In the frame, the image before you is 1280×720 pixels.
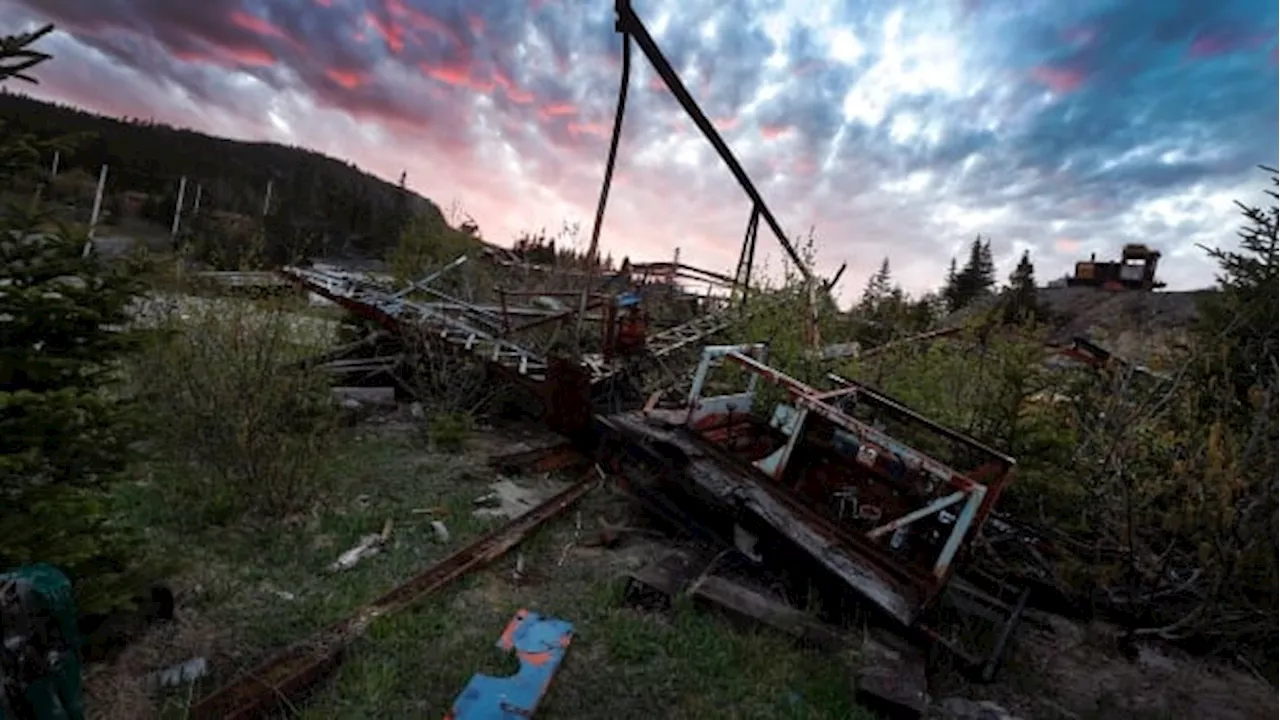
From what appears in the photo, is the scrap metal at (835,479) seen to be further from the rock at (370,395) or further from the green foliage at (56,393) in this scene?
the rock at (370,395)

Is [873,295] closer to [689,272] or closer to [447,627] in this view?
[689,272]

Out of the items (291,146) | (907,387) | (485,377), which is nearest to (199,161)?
(291,146)

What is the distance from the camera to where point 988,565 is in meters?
5.59

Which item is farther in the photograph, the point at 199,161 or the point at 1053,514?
the point at 199,161

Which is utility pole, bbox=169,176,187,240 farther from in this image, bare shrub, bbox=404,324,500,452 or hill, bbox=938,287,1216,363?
hill, bbox=938,287,1216,363

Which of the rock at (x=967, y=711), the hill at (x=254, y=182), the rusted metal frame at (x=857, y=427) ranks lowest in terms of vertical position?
the rock at (x=967, y=711)

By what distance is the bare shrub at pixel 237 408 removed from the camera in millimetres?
5246

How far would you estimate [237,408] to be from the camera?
546 centimetres

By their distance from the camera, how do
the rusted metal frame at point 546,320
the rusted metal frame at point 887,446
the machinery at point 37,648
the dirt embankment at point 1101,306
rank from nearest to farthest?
the machinery at point 37,648 → the rusted metal frame at point 887,446 → the rusted metal frame at point 546,320 → the dirt embankment at point 1101,306

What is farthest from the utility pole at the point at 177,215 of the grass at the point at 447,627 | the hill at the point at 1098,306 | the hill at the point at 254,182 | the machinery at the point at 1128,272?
the machinery at the point at 1128,272

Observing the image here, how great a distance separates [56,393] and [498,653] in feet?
7.57

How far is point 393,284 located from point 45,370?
8607 millimetres

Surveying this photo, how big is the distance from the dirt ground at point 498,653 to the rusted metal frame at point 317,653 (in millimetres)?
78

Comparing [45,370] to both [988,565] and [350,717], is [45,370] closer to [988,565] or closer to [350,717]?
[350,717]
